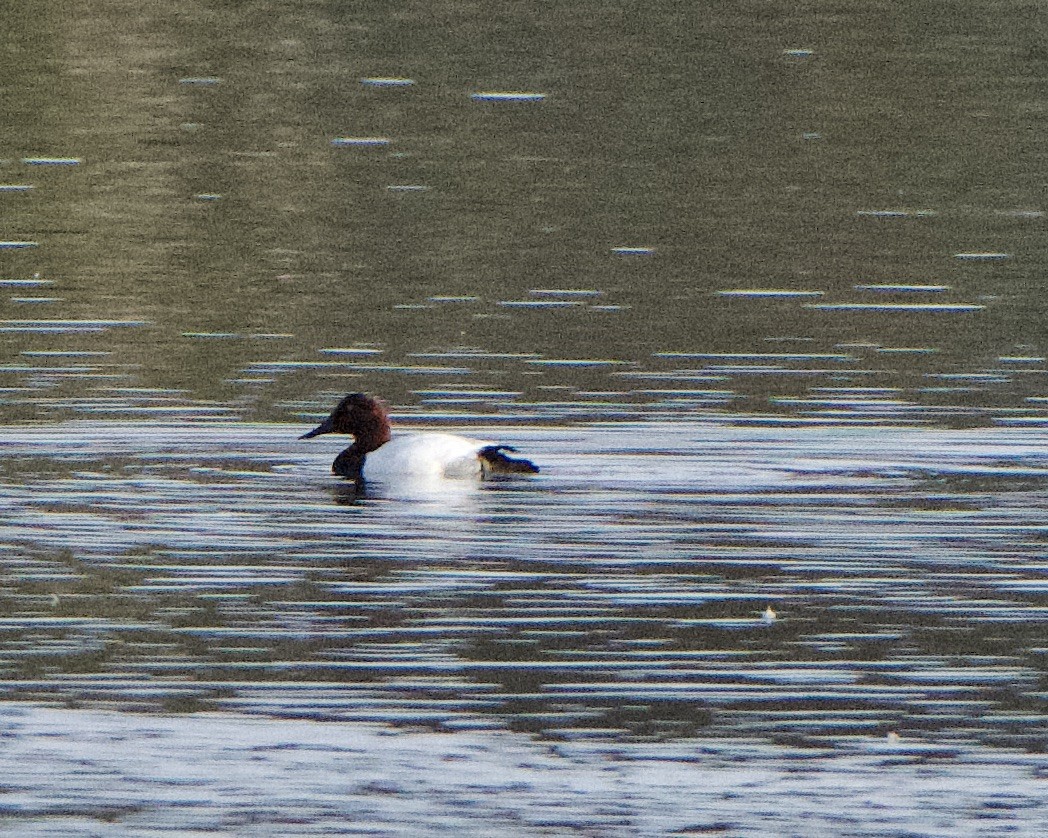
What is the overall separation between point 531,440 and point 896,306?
4390 millimetres

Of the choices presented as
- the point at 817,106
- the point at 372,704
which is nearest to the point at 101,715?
the point at 372,704

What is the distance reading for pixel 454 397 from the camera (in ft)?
49.4

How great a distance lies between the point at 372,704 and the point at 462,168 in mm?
14916

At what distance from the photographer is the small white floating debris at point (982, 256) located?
19172 millimetres

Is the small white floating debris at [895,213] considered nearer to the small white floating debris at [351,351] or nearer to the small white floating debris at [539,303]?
the small white floating debris at [539,303]

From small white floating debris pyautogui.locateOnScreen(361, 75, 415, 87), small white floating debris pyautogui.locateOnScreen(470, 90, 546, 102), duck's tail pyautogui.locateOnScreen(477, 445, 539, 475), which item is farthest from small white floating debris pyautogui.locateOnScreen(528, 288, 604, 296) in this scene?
small white floating debris pyautogui.locateOnScreen(361, 75, 415, 87)

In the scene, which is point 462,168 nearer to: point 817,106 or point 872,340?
point 817,106

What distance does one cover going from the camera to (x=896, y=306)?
57.5ft

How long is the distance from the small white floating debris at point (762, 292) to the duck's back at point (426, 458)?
4.78 metres

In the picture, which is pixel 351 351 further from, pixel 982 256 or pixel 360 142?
pixel 360 142

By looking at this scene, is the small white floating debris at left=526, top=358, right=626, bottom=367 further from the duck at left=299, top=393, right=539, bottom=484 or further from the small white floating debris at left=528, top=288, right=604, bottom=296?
the small white floating debris at left=528, top=288, right=604, bottom=296

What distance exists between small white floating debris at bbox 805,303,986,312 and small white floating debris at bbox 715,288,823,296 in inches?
17.3

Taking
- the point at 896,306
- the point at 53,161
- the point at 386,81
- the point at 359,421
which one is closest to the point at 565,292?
the point at 896,306

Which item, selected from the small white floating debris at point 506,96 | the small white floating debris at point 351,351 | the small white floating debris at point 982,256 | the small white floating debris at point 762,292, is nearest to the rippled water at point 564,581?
the small white floating debris at point 351,351
